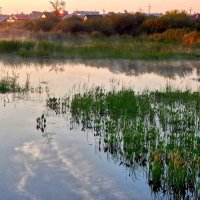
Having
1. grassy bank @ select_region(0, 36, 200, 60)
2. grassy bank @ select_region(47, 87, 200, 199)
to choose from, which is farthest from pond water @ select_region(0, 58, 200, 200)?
grassy bank @ select_region(0, 36, 200, 60)

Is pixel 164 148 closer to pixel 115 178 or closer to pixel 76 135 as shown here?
pixel 115 178

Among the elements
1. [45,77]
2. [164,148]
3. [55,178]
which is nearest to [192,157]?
[164,148]

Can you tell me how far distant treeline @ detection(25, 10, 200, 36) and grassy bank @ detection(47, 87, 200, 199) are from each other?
2654cm

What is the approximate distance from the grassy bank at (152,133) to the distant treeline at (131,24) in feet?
87.1

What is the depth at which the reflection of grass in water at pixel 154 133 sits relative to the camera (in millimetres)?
7035

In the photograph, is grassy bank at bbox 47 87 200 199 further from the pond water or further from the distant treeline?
the distant treeline

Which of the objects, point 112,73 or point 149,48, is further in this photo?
point 149,48

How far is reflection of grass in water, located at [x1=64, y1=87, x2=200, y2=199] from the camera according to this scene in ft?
23.1

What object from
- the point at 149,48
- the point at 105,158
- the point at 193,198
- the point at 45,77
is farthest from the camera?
the point at 149,48

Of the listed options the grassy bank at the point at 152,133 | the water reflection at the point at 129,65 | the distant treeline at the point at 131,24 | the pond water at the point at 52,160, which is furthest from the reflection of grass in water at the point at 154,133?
the distant treeline at the point at 131,24

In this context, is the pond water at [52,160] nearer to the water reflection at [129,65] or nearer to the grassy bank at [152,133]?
the grassy bank at [152,133]

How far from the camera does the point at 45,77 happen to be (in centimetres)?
1923

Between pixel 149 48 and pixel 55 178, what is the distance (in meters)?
22.9

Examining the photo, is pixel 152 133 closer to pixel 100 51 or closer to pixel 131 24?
pixel 100 51
